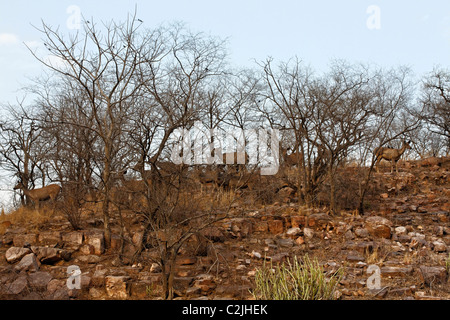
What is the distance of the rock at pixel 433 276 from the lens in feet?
25.2

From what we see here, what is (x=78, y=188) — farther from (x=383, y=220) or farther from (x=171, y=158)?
(x=383, y=220)

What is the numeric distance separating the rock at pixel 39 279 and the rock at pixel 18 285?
150mm

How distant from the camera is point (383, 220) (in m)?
11.8

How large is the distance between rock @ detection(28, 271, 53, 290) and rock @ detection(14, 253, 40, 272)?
0.29m

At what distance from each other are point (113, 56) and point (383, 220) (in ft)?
28.0

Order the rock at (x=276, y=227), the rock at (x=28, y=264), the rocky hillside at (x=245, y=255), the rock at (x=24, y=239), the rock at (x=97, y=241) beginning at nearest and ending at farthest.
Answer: the rocky hillside at (x=245, y=255) < the rock at (x=28, y=264) < the rock at (x=97, y=241) < the rock at (x=24, y=239) < the rock at (x=276, y=227)

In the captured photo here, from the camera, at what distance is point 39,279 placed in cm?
852

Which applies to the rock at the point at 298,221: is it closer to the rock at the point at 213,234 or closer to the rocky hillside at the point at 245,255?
the rocky hillside at the point at 245,255

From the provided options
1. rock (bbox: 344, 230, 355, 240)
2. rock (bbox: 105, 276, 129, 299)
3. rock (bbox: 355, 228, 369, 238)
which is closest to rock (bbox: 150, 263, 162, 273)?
rock (bbox: 105, 276, 129, 299)

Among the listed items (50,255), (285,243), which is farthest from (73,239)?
(285,243)

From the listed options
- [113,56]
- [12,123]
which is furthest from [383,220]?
[12,123]

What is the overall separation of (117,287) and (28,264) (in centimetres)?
245

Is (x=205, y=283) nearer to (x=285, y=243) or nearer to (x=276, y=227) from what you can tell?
(x=285, y=243)

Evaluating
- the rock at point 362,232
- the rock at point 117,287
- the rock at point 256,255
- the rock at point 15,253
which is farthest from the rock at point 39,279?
the rock at point 362,232
